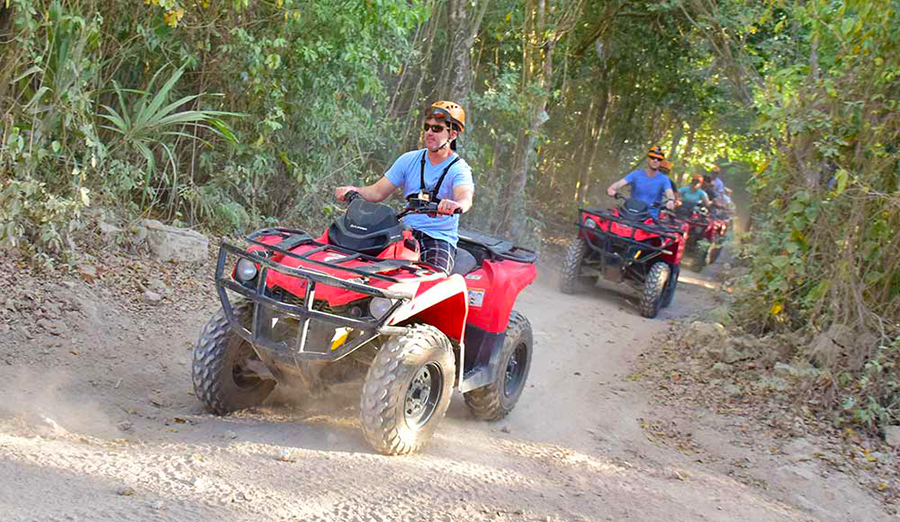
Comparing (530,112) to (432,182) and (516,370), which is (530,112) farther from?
(432,182)

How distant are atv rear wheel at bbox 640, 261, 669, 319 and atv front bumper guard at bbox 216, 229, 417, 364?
659 centimetres

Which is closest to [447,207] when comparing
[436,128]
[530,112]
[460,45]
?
[436,128]

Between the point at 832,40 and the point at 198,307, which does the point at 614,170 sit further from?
the point at 198,307

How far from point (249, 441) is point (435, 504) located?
42.3 inches

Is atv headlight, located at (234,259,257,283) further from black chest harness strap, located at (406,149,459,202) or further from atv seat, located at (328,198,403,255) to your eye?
black chest harness strap, located at (406,149,459,202)

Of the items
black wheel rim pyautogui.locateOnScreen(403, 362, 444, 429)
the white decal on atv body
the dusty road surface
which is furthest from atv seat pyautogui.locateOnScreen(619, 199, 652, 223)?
black wheel rim pyautogui.locateOnScreen(403, 362, 444, 429)

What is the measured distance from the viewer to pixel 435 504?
3.89m

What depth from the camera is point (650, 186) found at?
1166 cm

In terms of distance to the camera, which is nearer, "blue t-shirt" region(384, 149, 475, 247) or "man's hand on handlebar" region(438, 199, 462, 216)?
"man's hand on handlebar" region(438, 199, 462, 216)

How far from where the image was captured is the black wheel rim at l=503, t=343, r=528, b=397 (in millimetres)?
6164

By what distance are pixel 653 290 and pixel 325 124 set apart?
4.40m

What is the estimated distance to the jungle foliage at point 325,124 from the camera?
6781mm

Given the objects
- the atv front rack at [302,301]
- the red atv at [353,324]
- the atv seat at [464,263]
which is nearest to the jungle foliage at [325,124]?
the red atv at [353,324]

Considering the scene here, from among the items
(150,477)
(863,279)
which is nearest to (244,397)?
(150,477)
